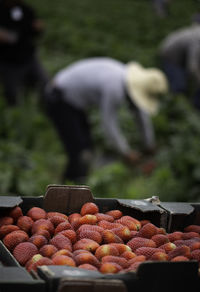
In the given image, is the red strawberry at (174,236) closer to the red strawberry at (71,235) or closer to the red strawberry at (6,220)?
the red strawberry at (71,235)

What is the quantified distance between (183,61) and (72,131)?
407 centimetres

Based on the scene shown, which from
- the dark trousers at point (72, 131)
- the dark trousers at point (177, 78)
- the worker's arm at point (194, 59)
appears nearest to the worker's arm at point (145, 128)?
the dark trousers at point (72, 131)

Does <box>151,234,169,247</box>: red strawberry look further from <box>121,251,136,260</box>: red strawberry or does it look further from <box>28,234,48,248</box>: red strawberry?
<box>28,234,48,248</box>: red strawberry

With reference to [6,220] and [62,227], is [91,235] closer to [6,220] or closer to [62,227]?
[62,227]

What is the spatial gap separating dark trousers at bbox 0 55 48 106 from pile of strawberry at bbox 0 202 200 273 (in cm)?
694

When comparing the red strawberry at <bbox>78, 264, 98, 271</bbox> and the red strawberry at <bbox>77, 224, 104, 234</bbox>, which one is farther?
the red strawberry at <bbox>77, 224, 104, 234</bbox>

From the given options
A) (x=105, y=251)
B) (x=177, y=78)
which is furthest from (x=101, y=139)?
(x=105, y=251)

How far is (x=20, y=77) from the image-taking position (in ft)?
32.4

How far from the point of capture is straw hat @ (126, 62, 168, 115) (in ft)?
22.6

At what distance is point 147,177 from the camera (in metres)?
8.03

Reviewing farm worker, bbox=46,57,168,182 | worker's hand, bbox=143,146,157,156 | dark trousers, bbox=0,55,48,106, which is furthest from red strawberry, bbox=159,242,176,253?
dark trousers, bbox=0,55,48,106

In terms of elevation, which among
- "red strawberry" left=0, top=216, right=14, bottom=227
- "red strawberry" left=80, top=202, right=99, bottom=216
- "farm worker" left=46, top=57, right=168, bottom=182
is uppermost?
"farm worker" left=46, top=57, right=168, bottom=182

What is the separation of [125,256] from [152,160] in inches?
258

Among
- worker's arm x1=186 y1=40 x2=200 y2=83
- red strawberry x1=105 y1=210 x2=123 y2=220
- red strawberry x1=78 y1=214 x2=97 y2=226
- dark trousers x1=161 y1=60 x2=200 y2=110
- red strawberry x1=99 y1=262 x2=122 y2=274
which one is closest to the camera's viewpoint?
red strawberry x1=99 y1=262 x2=122 y2=274
